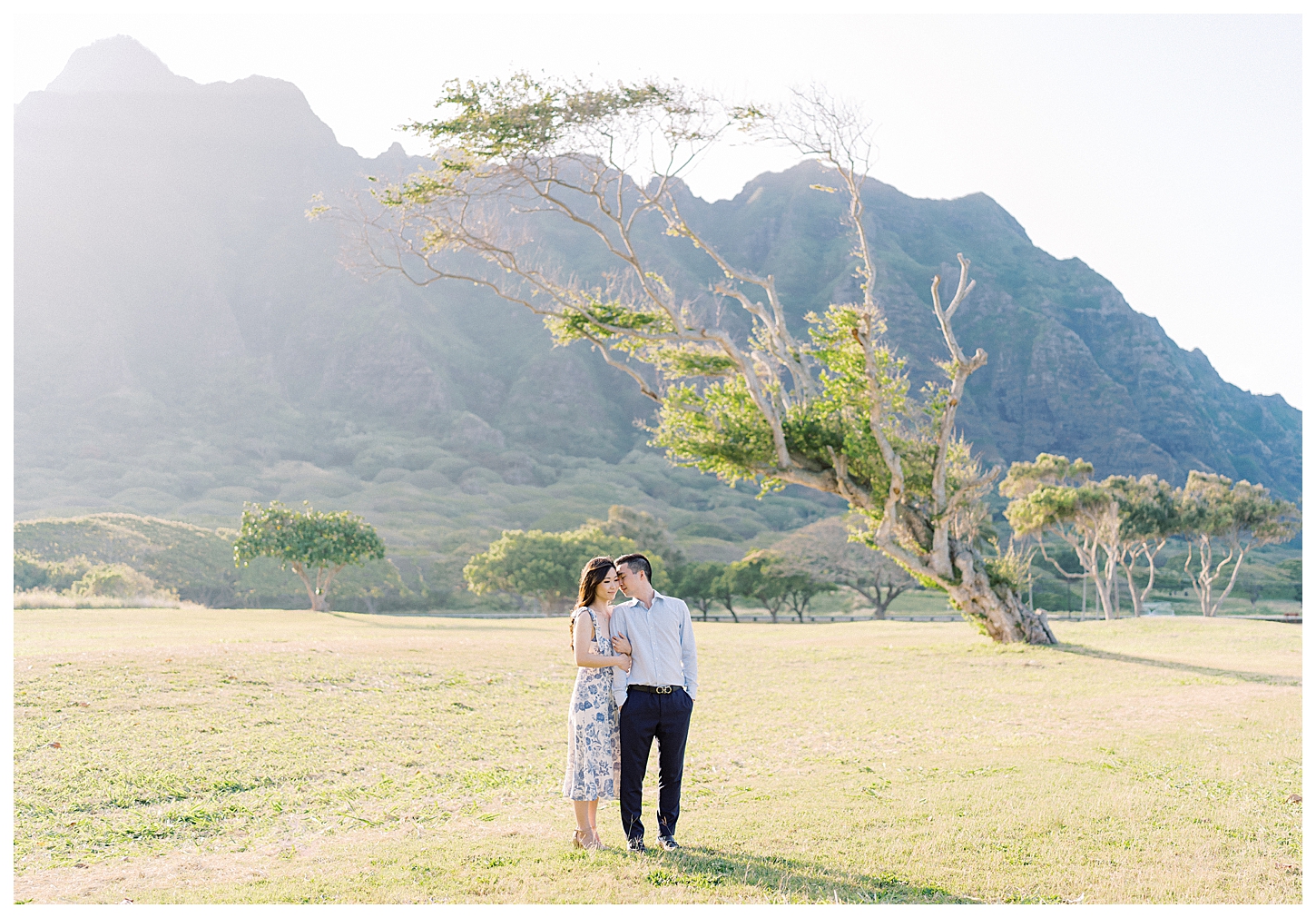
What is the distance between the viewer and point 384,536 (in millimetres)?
93250

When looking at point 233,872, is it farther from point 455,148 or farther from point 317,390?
point 317,390

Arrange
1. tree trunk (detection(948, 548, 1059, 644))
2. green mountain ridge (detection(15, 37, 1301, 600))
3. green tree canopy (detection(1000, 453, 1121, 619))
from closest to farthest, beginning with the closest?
tree trunk (detection(948, 548, 1059, 644)) → green tree canopy (detection(1000, 453, 1121, 619)) → green mountain ridge (detection(15, 37, 1301, 600))

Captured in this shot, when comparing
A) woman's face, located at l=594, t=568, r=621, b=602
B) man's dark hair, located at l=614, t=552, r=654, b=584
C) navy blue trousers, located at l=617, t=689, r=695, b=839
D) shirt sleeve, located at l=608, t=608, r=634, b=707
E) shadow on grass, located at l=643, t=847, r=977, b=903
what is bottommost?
shadow on grass, located at l=643, t=847, r=977, b=903

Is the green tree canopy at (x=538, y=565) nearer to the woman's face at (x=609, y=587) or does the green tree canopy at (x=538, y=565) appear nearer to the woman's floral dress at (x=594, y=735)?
the woman's floral dress at (x=594, y=735)

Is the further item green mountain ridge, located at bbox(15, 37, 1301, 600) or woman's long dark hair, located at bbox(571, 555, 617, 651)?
green mountain ridge, located at bbox(15, 37, 1301, 600)

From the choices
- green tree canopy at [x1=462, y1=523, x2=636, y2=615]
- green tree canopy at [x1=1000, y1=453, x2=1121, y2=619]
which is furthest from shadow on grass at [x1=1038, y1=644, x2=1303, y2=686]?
green tree canopy at [x1=462, y1=523, x2=636, y2=615]

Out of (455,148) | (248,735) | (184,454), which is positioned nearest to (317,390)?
(184,454)

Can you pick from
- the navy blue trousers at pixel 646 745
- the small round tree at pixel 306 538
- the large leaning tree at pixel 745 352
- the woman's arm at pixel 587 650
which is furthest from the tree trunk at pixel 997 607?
the small round tree at pixel 306 538

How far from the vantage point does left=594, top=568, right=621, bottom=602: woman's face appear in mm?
5973

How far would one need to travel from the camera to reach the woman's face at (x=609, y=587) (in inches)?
235

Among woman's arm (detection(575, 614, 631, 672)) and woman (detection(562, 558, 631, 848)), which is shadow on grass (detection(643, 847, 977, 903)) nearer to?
woman (detection(562, 558, 631, 848))

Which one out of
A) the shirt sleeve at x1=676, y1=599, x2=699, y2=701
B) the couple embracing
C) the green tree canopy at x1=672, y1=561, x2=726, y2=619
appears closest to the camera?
the couple embracing

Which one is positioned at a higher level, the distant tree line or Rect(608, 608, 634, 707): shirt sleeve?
the distant tree line
